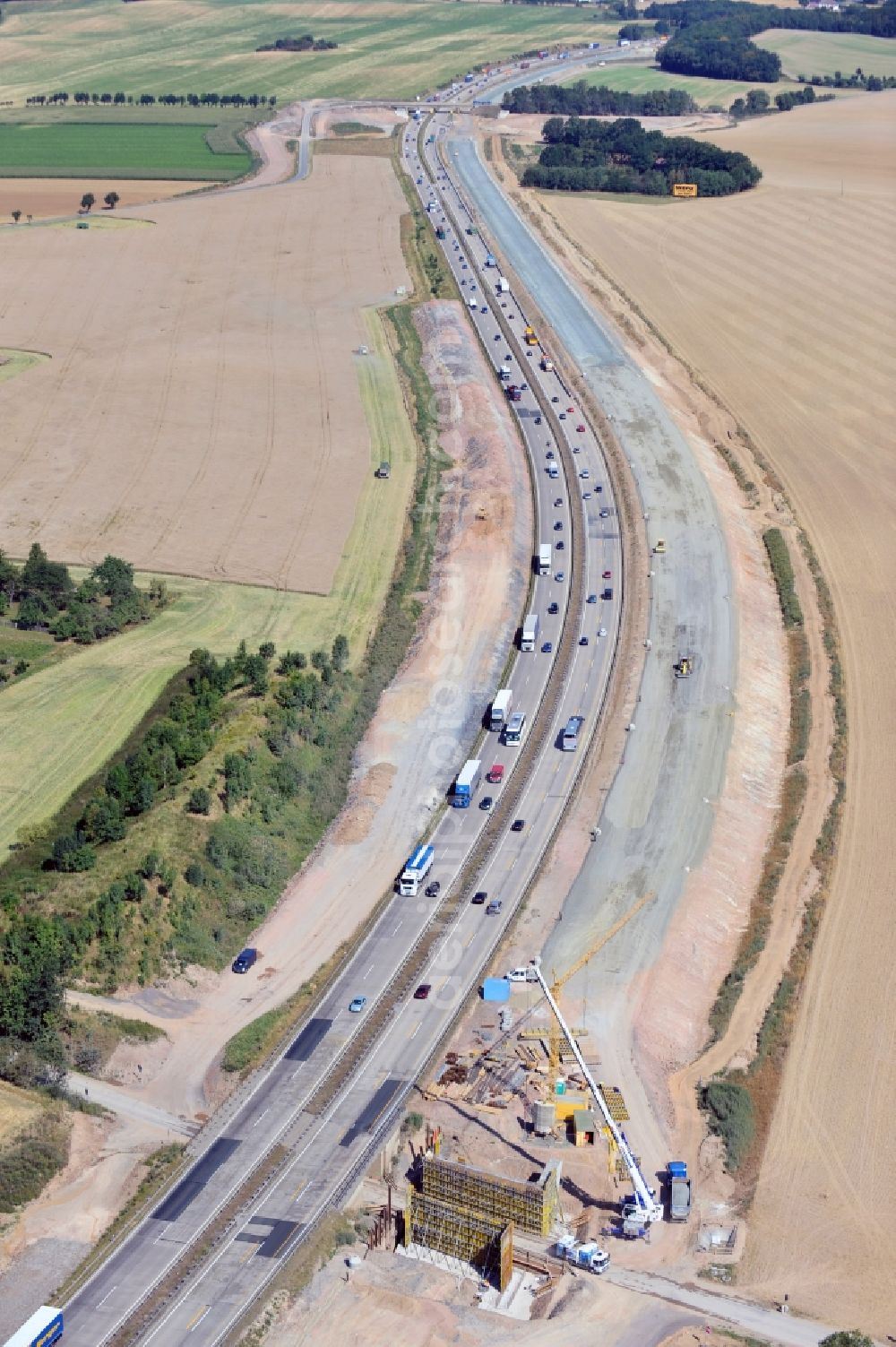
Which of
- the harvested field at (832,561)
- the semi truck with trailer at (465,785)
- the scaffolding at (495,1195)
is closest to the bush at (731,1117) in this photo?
the harvested field at (832,561)

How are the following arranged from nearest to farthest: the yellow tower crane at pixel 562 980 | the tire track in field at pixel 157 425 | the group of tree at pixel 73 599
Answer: the yellow tower crane at pixel 562 980 < the group of tree at pixel 73 599 < the tire track in field at pixel 157 425

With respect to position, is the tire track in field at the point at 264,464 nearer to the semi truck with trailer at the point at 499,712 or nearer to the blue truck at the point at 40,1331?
the semi truck with trailer at the point at 499,712

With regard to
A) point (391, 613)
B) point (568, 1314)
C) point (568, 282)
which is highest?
point (568, 282)

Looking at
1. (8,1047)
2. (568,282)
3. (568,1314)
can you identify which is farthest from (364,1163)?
(568,282)

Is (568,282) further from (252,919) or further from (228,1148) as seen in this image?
(228,1148)

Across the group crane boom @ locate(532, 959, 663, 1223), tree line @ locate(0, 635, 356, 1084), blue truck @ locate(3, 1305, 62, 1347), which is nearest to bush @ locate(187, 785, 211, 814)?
tree line @ locate(0, 635, 356, 1084)

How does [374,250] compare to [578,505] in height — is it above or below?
above
